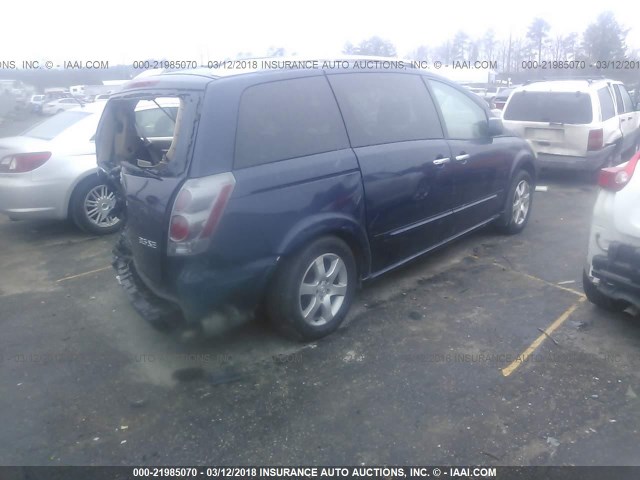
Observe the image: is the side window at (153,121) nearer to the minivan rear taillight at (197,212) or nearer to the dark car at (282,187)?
the dark car at (282,187)

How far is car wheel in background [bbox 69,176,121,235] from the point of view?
6.18 meters

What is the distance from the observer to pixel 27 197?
→ 5.93m

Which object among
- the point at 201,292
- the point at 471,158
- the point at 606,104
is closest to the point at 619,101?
the point at 606,104

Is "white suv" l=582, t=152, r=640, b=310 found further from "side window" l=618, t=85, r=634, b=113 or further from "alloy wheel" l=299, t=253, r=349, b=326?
"side window" l=618, t=85, r=634, b=113

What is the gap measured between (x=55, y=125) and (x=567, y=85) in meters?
7.60

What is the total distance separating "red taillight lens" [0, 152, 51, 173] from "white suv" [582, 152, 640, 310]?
5655mm

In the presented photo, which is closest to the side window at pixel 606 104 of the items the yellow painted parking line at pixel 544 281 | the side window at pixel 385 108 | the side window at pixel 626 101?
the side window at pixel 626 101

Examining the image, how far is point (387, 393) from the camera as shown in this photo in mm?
3117

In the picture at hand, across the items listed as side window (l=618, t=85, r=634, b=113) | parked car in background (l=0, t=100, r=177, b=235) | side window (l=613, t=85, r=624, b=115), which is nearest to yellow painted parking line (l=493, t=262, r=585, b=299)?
parked car in background (l=0, t=100, r=177, b=235)

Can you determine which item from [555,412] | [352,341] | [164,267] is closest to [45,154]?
[164,267]

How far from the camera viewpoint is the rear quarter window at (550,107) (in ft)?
26.6

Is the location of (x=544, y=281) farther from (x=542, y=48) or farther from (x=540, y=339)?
(x=542, y=48)

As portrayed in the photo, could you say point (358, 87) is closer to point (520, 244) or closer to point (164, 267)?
point (164, 267)

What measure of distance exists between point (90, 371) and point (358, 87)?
2.78 metres
